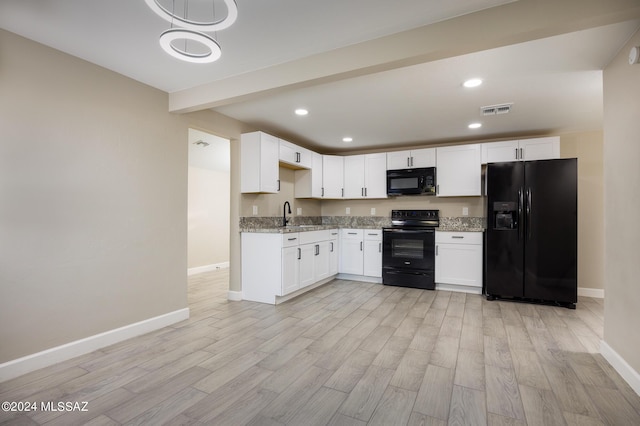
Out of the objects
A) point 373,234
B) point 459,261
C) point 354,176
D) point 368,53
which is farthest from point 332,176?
point 368,53

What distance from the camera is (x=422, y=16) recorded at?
1.88 metres

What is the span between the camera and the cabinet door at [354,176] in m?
5.38

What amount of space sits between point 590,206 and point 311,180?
13.2 ft

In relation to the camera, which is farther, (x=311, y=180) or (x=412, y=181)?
(x=311, y=180)

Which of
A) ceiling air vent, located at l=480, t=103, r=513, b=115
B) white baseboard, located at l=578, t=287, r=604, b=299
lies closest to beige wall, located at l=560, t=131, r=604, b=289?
white baseboard, located at l=578, t=287, r=604, b=299

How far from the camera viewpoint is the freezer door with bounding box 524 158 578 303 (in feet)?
12.3

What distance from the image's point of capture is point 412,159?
196 inches

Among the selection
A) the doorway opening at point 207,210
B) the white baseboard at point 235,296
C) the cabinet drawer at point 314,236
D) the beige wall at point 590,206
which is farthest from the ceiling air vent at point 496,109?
the doorway opening at point 207,210

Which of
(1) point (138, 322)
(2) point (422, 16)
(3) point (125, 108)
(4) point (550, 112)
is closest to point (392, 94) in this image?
(2) point (422, 16)

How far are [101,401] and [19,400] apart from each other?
0.51 meters

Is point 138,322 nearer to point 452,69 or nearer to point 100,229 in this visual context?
point 100,229

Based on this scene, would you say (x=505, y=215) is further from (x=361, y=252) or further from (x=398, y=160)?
(x=361, y=252)

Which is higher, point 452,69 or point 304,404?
point 452,69

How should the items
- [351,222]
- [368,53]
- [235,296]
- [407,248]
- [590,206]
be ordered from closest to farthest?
1. [368,53]
2. [235,296]
3. [590,206]
4. [407,248]
5. [351,222]
